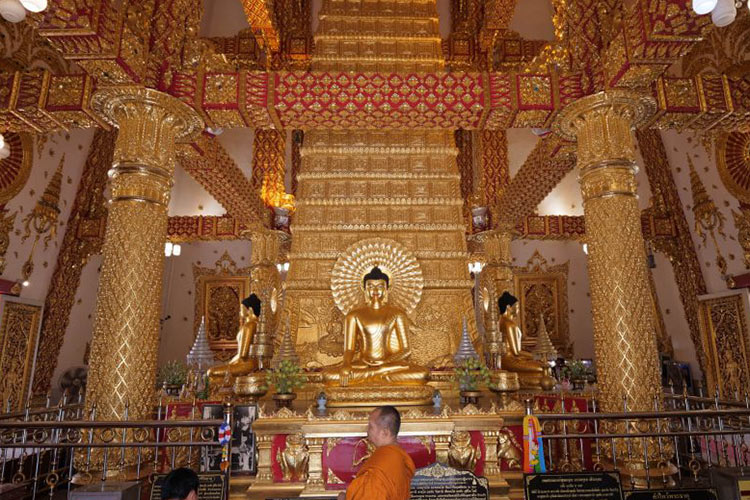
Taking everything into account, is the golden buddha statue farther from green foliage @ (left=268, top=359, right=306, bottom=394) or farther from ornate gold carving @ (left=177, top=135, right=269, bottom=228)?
ornate gold carving @ (left=177, top=135, right=269, bottom=228)

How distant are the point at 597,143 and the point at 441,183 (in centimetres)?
286

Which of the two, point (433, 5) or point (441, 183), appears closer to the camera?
point (441, 183)

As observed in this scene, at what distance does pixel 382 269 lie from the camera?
7.27m

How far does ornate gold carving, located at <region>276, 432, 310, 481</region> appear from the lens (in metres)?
4.25

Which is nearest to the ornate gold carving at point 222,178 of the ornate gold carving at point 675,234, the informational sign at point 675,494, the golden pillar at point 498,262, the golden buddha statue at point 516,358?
the golden pillar at point 498,262

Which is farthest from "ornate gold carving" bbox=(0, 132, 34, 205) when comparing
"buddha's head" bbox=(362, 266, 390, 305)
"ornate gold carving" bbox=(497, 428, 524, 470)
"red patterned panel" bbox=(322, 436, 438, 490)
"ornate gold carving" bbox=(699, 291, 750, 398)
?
"ornate gold carving" bbox=(699, 291, 750, 398)

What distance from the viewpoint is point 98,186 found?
8664 mm

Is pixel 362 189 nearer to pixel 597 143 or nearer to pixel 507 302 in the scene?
pixel 507 302

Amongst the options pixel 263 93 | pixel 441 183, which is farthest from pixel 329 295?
pixel 263 93

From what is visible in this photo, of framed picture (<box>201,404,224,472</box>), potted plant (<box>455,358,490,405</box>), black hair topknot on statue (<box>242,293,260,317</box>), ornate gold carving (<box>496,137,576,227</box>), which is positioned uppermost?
ornate gold carving (<box>496,137,576,227</box>)

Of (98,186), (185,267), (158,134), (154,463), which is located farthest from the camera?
(185,267)

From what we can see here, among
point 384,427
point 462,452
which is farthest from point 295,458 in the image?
point 384,427

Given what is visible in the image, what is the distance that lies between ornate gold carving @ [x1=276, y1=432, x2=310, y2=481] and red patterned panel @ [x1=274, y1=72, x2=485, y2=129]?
3362 millimetres

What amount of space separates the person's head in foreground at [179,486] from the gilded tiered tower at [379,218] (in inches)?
176
